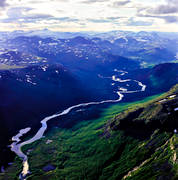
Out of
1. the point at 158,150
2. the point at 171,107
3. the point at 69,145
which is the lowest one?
the point at 69,145

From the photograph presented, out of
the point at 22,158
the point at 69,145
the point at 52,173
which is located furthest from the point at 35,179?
the point at 69,145

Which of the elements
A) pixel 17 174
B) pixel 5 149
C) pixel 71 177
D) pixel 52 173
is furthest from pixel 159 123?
pixel 5 149

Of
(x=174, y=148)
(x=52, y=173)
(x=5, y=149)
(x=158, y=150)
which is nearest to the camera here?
(x=174, y=148)

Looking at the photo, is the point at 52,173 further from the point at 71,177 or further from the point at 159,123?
the point at 159,123

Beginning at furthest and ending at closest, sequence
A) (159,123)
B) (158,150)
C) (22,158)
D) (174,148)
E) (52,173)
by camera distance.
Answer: (22,158), (159,123), (52,173), (158,150), (174,148)

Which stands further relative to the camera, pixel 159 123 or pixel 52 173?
pixel 159 123

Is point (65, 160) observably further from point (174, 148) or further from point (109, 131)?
point (174, 148)

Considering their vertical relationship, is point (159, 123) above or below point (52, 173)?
above
